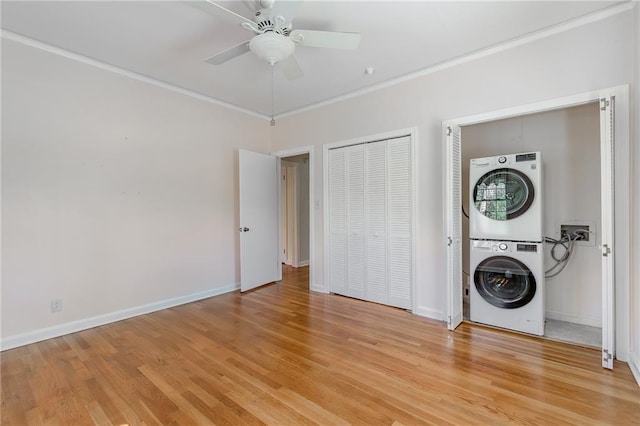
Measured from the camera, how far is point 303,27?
8.04 ft

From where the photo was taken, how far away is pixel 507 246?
2.83 meters

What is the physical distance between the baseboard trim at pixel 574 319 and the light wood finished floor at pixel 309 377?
68 centimetres

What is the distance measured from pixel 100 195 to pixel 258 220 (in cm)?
196

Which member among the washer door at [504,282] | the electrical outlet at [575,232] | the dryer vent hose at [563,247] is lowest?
the washer door at [504,282]

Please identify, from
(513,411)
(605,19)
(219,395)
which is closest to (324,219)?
(219,395)

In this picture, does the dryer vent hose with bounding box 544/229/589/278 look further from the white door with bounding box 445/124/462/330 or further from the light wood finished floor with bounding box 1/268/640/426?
the white door with bounding box 445/124/462/330

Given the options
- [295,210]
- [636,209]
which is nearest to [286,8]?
[636,209]

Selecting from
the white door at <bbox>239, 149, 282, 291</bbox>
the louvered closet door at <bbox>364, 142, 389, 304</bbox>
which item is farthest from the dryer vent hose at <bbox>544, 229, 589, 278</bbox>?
the white door at <bbox>239, 149, 282, 291</bbox>

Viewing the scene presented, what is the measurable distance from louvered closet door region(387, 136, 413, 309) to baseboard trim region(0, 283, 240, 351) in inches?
98.0

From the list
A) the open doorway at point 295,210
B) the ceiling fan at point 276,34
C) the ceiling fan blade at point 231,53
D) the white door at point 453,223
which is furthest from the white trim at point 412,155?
the open doorway at point 295,210

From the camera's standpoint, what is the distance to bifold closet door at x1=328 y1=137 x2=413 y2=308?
3.41 metres

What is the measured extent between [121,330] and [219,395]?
1681 mm

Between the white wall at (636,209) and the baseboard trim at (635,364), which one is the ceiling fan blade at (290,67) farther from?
the baseboard trim at (635,364)

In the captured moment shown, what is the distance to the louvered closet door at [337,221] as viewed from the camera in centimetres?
397
